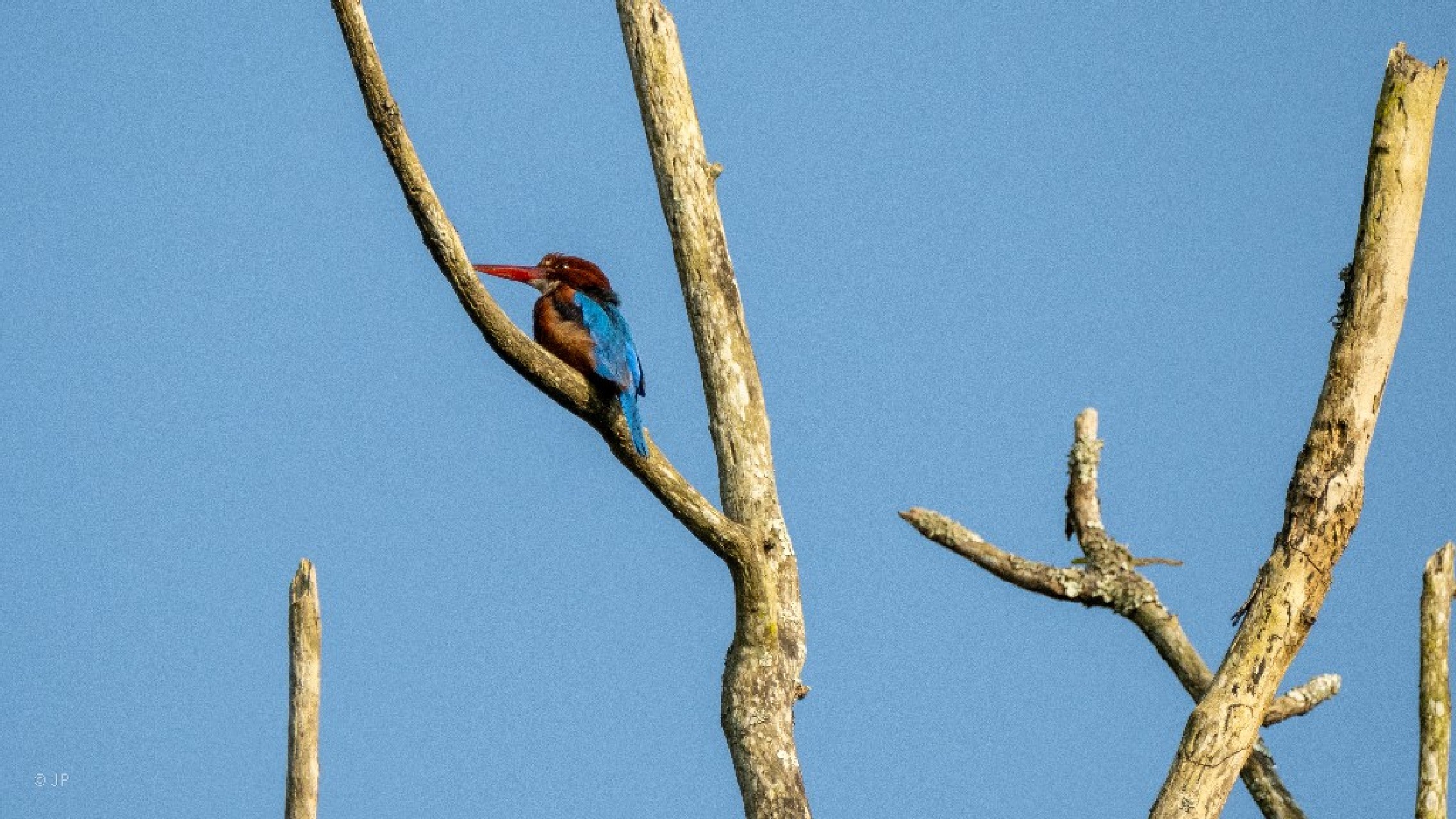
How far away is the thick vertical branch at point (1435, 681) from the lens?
608cm

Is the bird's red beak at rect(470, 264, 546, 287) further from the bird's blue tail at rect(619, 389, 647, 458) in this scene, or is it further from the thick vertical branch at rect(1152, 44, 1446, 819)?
the thick vertical branch at rect(1152, 44, 1446, 819)

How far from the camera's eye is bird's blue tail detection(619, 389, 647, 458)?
6.84 m

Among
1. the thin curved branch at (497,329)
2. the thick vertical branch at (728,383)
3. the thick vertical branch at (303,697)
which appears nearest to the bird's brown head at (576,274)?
the thick vertical branch at (728,383)

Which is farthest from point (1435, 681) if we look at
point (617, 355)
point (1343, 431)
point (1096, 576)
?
point (617, 355)

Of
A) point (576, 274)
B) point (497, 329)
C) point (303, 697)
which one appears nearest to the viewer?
point (303, 697)

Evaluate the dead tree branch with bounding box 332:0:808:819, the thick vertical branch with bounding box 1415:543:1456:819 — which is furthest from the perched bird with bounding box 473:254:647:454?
the thick vertical branch with bounding box 1415:543:1456:819

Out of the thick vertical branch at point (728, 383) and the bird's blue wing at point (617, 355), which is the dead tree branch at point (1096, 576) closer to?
the thick vertical branch at point (728, 383)

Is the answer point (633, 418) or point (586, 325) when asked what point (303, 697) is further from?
point (586, 325)

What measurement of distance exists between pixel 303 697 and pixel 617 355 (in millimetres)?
2130

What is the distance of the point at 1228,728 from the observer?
618 centimetres

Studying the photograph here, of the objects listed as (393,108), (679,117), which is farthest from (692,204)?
(393,108)

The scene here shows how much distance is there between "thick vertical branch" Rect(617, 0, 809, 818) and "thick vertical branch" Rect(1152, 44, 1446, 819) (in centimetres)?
169

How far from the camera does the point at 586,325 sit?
7.71 metres

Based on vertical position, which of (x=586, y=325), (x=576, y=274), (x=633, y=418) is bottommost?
(x=633, y=418)
